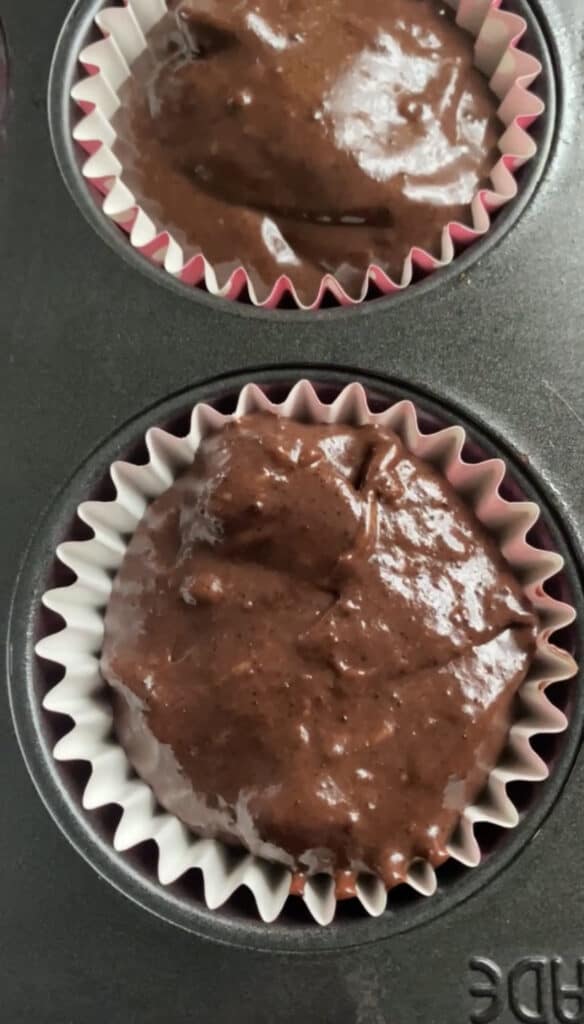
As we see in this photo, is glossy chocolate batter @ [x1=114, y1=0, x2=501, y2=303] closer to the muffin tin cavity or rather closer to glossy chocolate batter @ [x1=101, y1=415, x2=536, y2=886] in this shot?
the muffin tin cavity

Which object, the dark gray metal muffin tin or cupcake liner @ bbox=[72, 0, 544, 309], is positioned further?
cupcake liner @ bbox=[72, 0, 544, 309]

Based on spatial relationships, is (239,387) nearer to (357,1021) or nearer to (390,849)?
(390,849)

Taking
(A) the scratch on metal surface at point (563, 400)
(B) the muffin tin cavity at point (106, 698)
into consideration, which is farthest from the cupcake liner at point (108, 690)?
(A) the scratch on metal surface at point (563, 400)

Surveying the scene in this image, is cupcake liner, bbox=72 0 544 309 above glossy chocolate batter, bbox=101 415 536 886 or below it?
above

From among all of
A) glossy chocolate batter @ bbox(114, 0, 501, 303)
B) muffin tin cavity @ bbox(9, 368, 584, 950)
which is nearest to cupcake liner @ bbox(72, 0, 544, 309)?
glossy chocolate batter @ bbox(114, 0, 501, 303)

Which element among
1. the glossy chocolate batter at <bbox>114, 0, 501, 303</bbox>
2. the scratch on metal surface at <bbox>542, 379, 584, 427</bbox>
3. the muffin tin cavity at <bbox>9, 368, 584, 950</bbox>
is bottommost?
the muffin tin cavity at <bbox>9, 368, 584, 950</bbox>

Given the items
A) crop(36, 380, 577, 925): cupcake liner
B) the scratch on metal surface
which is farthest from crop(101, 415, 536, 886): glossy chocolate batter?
the scratch on metal surface
